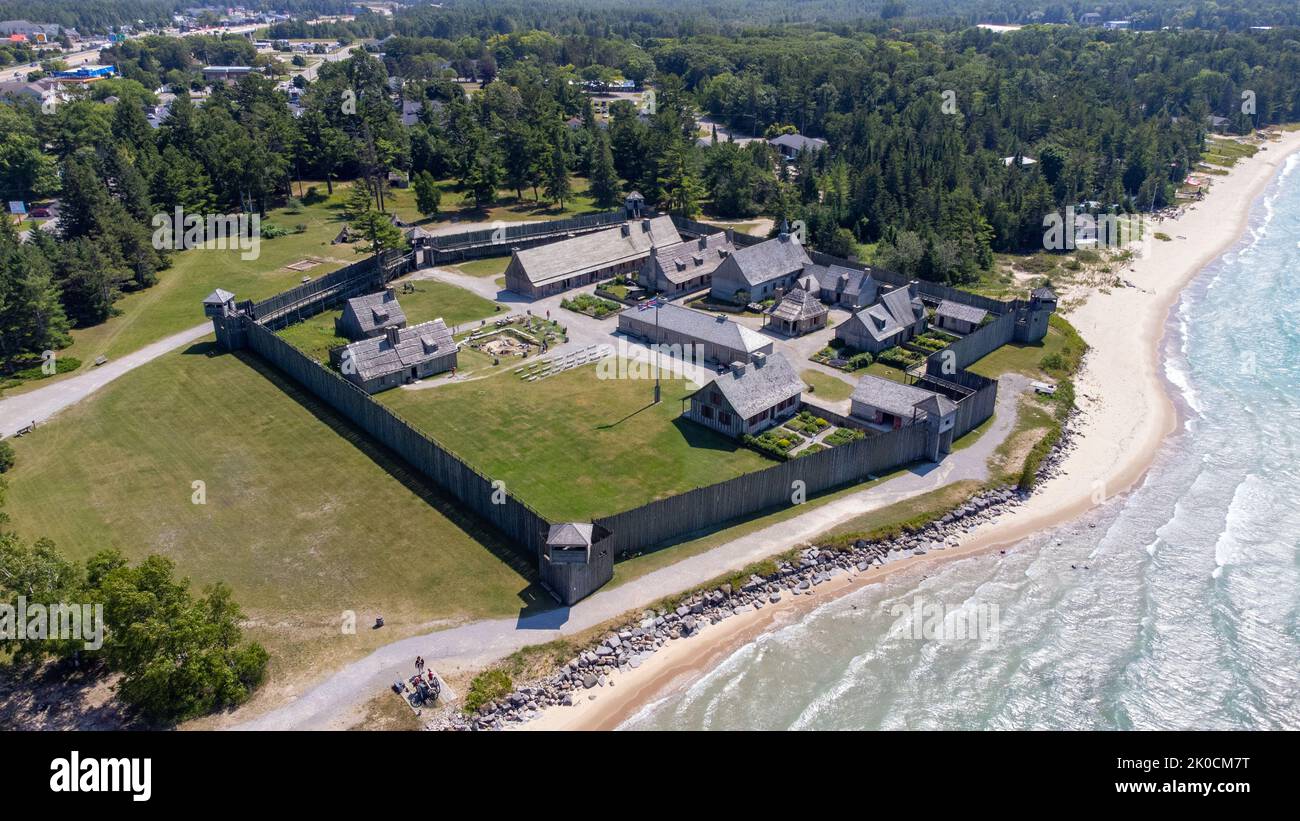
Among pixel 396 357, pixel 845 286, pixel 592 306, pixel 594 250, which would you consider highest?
pixel 594 250

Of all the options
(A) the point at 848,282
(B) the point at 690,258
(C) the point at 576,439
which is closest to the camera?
(C) the point at 576,439

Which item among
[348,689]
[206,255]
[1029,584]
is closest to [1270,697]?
[1029,584]

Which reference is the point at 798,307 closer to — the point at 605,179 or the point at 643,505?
the point at 643,505

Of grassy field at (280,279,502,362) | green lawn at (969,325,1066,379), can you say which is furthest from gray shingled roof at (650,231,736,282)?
green lawn at (969,325,1066,379)

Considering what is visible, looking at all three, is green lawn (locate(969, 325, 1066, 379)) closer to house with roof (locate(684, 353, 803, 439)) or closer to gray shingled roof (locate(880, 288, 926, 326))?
gray shingled roof (locate(880, 288, 926, 326))

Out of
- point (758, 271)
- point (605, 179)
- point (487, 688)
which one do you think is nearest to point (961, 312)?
point (758, 271)

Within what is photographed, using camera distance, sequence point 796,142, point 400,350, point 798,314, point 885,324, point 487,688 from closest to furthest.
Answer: point 487,688, point 400,350, point 885,324, point 798,314, point 796,142

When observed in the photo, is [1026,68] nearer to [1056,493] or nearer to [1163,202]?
[1163,202]

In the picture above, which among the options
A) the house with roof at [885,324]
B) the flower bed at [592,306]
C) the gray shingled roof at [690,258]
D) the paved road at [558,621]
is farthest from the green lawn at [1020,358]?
the flower bed at [592,306]
